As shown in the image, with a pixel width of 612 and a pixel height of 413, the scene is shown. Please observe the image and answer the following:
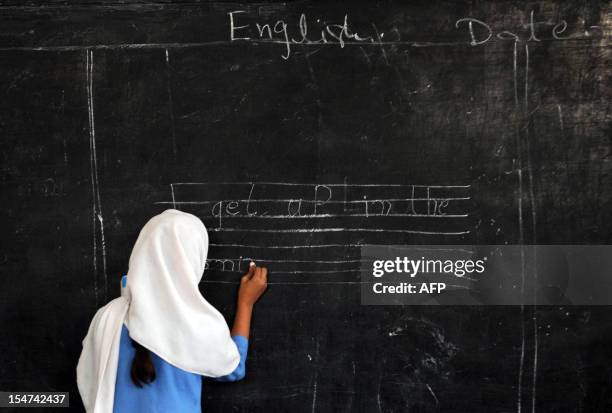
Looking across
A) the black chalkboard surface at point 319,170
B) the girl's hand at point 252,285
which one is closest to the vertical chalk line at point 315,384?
the black chalkboard surface at point 319,170

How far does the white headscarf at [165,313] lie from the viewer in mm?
1805

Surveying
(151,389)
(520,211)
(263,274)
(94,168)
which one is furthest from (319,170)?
(151,389)

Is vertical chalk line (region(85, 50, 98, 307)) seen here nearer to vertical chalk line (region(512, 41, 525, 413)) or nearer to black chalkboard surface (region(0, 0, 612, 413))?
black chalkboard surface (region(0, 0, 612, 413))

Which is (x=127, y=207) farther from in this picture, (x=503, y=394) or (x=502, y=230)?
(x=503, y=394)

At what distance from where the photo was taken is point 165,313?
182cm

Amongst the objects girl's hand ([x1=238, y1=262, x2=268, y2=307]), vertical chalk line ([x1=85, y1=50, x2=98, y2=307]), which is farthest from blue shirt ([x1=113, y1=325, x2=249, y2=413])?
vertical chalk line ([x1=85, y1=50, x2=98, y2=307])

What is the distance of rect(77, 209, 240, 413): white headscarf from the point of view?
1.80 m

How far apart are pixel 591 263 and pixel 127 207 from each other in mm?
1767

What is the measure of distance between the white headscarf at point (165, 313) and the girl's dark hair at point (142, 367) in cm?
4

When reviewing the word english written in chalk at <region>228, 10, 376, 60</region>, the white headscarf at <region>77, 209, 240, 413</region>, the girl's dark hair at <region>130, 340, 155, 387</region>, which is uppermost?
the word english written in chalk at <region>228, 10, 376, 60</region>

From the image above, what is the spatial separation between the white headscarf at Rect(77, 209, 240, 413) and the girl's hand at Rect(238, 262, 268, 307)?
13.7 inches

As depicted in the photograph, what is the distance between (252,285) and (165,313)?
0.51m

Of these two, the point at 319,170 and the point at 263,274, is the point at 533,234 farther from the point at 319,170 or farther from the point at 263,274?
the point at 263,274

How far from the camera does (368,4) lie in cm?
225
